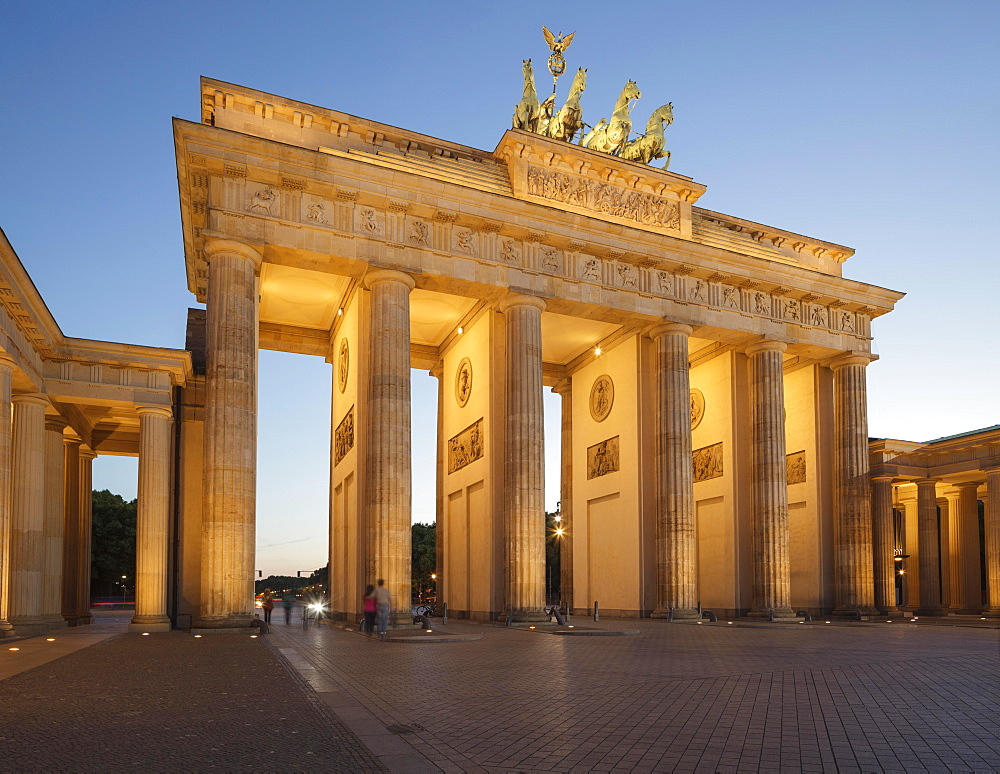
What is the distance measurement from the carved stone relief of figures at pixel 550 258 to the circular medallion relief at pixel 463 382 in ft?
21.0

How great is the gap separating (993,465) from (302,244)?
1222 inches

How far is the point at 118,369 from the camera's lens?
87.2 feet

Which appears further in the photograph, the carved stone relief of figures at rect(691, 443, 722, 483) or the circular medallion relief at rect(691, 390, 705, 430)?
the circular medallion relief at rect(691, 390, 705, 430)

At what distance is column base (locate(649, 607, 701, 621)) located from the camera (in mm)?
31469

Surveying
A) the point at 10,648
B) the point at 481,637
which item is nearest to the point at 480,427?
the point at 481,637

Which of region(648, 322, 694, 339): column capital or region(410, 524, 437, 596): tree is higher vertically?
region(648, 322, 694, 339): column capital

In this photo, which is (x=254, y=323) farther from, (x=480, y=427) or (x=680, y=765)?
(x=680, y=765)

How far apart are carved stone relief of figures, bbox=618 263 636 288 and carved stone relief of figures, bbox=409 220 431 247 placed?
815cm

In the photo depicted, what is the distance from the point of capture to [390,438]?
2720 cm

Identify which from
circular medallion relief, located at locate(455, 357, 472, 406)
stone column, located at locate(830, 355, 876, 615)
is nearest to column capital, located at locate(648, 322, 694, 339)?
circular medallion relief, located at locate(455, 357, 472, 406)

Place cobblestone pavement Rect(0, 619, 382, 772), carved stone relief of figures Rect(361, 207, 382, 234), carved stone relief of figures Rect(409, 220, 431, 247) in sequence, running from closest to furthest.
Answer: cobblestone pavement Rect(0, 619, 382, 772) < carved stone relief of figures Rect(361, 207, 382, 234) < carved stone relief of figures Rect(409, 220, 431, 247)

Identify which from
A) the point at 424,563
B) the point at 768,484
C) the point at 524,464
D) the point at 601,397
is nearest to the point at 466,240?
the point at 524,464

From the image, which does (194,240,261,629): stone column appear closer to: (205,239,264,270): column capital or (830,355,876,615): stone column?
(205,239,264,270): column capital

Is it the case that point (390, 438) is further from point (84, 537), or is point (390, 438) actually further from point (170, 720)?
point (170, 720)
